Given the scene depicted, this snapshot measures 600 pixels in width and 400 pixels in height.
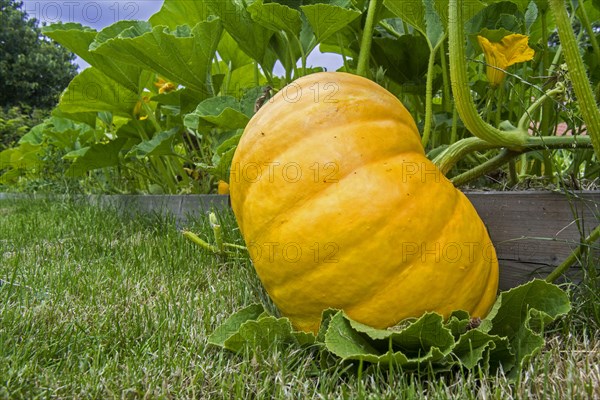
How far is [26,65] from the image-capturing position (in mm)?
19156

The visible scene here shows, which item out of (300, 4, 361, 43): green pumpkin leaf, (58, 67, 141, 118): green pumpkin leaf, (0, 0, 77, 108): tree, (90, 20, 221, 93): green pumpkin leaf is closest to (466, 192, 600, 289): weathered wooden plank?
(300, 4, 361, 43): green pumpkin leaf

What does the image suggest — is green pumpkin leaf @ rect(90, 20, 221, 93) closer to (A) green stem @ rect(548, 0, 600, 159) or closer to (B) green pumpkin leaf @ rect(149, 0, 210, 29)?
(B) green pumpkin leaf @ rect(149, 0, 210, 29)

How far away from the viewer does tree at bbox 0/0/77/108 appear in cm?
1894

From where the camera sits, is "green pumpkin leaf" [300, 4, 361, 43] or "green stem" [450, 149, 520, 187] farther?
"green pumpkin leaf" [300, 4, 361, 43]

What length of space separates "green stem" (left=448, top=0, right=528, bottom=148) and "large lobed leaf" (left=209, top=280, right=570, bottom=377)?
0.29 metres

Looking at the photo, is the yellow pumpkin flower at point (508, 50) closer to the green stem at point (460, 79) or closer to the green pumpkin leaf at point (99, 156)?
the green stem at point (460, 79)

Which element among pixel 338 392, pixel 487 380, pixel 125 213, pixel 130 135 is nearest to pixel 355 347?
pixel 338 392

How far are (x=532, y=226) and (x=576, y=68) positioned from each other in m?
0.45

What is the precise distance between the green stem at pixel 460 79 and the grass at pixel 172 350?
36 cm

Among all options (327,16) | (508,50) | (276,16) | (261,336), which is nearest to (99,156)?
(276,16)

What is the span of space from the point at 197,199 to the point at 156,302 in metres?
1.04

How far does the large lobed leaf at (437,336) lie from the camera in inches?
33.0

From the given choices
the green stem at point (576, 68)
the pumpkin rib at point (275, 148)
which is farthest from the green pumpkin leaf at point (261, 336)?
the green stem at point (576, 68)

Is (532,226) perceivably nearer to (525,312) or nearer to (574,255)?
(574,255)
